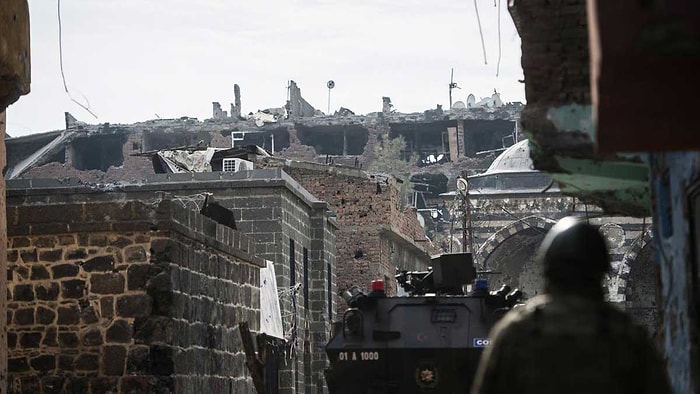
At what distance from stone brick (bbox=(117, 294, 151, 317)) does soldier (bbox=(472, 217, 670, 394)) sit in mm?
11509

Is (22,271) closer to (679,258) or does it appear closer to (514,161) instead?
(679,258)

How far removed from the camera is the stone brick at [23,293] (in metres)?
17.5

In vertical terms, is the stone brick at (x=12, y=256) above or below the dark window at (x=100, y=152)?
below

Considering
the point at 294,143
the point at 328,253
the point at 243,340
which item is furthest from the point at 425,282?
the point at 294,143

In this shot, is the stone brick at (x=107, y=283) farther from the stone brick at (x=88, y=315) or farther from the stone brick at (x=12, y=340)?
the stone brick at (x=12, y=340)

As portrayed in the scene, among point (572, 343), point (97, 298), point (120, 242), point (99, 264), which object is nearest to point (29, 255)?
point (99, 264)

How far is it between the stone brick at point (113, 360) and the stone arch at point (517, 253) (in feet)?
117

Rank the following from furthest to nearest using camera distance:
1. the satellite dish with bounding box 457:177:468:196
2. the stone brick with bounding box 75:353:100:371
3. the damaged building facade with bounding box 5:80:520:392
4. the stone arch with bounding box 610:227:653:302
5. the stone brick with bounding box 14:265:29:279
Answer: the stone arch with bounding box 610:227:653:302 → the satellite dish with bounding box 457:177:468:196 → the damaged building facade with bounding box 5:80:520:392 → the stone brick with bounding box 14:265:29:279 → the stone brick with bounding box 75:353:100:371

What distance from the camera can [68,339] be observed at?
683 inches

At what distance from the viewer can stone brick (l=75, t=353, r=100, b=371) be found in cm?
1720

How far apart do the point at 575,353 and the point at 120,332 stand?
38.8 ft

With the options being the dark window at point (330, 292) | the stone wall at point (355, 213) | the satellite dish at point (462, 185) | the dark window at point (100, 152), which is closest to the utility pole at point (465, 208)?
the satellite dish at point (462, 185)

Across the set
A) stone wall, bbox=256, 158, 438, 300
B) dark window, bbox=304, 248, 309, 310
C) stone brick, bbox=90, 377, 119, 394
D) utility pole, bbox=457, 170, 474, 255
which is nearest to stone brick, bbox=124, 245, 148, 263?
stone brick, bbox=90, 377, 119, 394

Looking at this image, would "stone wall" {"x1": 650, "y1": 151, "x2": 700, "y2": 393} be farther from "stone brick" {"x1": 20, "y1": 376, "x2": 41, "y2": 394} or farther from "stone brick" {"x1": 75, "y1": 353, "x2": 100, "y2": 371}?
"stone brick" {"x1": 20, "y1": 376, "x2": 41, "y2": 394}
